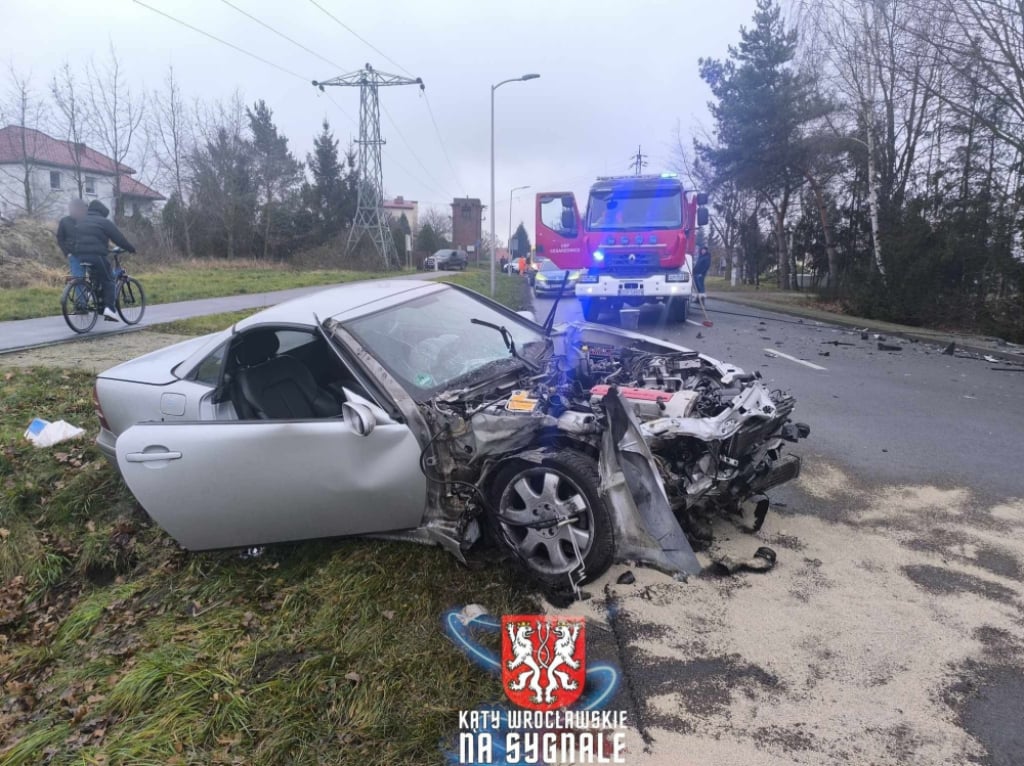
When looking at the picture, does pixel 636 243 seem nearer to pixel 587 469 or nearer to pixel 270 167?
pixel 587 469

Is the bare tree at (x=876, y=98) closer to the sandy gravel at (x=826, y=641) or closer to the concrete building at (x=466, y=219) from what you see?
the sandy gravel at (x=826, y=641)

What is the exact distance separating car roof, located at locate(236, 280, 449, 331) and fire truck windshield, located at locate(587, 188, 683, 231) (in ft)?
32.7

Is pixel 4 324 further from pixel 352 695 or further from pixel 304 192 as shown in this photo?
pixel 304 192

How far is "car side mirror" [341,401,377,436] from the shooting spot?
289 cm

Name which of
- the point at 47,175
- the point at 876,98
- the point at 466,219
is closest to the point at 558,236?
the point at 876,98

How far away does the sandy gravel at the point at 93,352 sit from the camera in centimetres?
719

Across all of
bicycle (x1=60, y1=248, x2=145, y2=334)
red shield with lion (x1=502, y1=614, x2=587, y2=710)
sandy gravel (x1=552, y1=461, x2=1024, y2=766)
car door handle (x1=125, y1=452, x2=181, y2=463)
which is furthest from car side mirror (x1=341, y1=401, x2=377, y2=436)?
bicycle (x1=60, y1=248, x2=145, y2=334)

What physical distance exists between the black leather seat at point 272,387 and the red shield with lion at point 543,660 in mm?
1612

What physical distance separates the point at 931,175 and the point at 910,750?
1592 cm

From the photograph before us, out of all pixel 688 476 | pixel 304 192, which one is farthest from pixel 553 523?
pixel 304 192

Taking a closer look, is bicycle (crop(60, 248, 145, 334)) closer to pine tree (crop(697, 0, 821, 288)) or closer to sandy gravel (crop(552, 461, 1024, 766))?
sandy gravel (crop(552, 461, 1024, 766))

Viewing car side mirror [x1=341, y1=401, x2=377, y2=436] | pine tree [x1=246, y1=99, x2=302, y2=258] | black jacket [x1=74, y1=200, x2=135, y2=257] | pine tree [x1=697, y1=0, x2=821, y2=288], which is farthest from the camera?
pine tree [x1=246, y1=99, x2=302, y2=258]

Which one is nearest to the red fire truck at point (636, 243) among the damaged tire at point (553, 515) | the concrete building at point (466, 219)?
the damaged tire at point (553, 515)

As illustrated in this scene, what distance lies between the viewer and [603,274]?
13.7m
